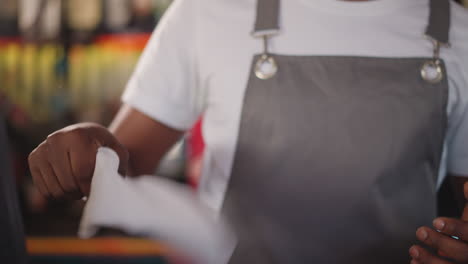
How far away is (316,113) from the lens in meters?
0.99

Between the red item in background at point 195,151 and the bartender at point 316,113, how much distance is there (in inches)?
41.1

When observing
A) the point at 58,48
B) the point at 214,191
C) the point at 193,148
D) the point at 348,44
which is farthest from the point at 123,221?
the point at 58,48

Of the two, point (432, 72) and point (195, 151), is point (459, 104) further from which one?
point (195, 151)

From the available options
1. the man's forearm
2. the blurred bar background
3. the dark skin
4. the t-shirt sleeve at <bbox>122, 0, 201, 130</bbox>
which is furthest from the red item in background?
the dark skin

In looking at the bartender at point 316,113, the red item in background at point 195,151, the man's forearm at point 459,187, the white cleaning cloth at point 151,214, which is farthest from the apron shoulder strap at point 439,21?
the red item in background at point 195,151

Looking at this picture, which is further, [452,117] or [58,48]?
[58,48]

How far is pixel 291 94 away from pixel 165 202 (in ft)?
1.44

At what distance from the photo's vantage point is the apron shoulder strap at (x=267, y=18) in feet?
3.35

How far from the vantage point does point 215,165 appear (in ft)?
3.46

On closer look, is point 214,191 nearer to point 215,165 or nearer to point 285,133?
point 215,165

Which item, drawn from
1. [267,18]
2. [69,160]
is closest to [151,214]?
[69,160]

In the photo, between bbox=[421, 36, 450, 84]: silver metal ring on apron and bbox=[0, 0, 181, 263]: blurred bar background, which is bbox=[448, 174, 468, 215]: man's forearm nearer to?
bbox=[421, 36, 450, 84]: silver metal ring on apron

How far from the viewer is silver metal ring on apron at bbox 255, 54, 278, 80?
1003 millimetres

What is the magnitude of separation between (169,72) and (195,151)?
1144mm
